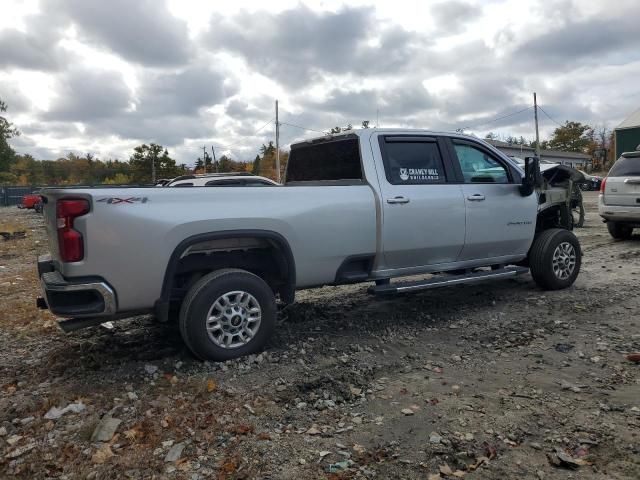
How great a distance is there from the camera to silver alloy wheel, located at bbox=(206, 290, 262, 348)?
4.17 meters

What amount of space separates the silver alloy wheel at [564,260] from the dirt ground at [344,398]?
0.72 meters

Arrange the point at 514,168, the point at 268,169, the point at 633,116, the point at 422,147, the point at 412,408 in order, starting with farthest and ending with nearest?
1. the point at 268,169
2. the point at 633,116
3. the point at 514,168
4. the point at 422,147
5. the point at 412,408

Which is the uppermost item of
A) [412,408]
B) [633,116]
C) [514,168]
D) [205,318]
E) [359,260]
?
[633,116]

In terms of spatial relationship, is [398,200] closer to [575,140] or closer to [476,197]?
[476,197]

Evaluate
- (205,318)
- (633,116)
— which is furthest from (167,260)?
(633,116)

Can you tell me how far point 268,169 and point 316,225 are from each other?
5662 centimetres

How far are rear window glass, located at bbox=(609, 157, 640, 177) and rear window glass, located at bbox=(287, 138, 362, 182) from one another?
7383 mm

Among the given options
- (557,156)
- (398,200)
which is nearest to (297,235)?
(398,200)

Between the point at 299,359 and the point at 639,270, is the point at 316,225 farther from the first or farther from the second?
the point at 639,270

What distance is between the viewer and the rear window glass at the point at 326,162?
5.30 meters

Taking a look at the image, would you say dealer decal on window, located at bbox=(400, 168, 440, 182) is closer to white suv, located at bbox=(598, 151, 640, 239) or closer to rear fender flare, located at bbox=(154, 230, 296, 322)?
rear fender flare, located at bbox=(154, 230, 296, 322)

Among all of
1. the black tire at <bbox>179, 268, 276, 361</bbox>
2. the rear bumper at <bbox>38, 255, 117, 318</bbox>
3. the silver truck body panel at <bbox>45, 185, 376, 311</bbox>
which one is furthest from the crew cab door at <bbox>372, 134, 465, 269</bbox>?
the rear bumper at <bbox>38, 255, 117, 318</bbox>

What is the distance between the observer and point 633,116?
4109 cm

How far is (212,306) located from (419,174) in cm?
256
